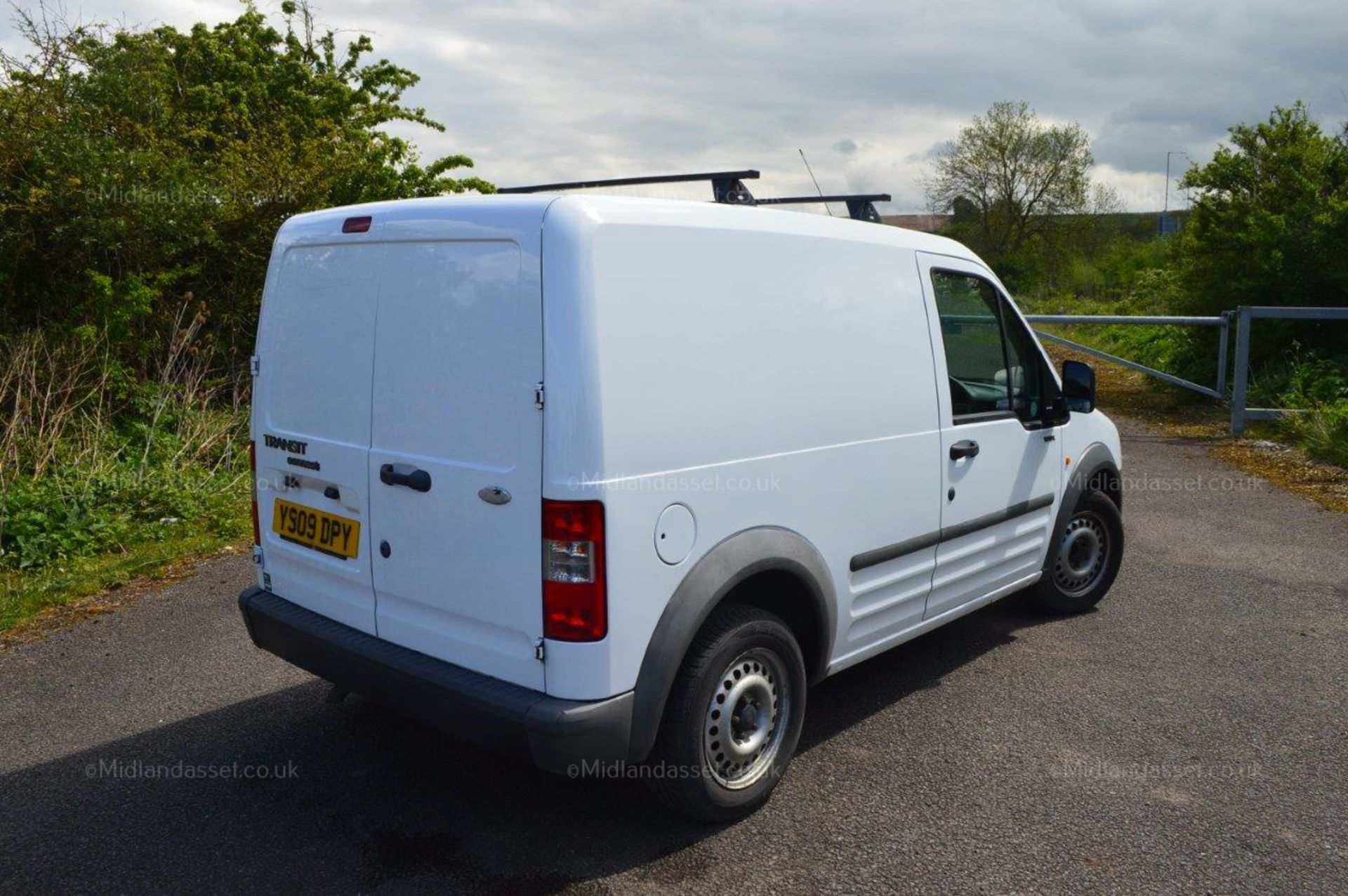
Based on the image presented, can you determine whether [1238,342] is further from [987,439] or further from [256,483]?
[256,483]

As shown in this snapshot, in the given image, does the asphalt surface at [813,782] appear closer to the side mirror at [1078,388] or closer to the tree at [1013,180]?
the side mirror at [1078,388]

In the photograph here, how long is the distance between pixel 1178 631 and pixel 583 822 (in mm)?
3602

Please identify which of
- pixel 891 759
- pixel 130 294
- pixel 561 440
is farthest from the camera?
pixel 130 294

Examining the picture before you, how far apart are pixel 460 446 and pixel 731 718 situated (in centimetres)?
131

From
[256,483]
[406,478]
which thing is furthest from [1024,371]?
[256,483]

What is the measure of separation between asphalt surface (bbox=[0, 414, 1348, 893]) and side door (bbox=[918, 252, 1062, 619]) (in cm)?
55

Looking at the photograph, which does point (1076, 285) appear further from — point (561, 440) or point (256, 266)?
point (561, 440)

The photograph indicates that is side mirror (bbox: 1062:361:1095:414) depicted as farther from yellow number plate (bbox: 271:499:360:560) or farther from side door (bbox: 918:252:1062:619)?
yellow number plate (bbox: 271:499:360:560)

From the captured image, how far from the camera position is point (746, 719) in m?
3.68

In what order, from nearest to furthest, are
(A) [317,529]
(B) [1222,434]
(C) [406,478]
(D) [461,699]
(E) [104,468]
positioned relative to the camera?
1. (D) [461,699]
2. (C) [406,478]
3. (A) [317,529]
4. (E) [104,468]
5. (B) [1222,434]

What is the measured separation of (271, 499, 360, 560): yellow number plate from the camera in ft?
12.0

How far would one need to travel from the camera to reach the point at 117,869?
334cm

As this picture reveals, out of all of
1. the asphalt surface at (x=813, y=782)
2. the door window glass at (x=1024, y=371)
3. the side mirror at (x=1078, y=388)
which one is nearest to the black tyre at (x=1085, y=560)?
the asphalt surface at (x=813, y=782)

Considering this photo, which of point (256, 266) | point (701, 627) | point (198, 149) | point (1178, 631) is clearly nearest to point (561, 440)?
point (701, 627)
